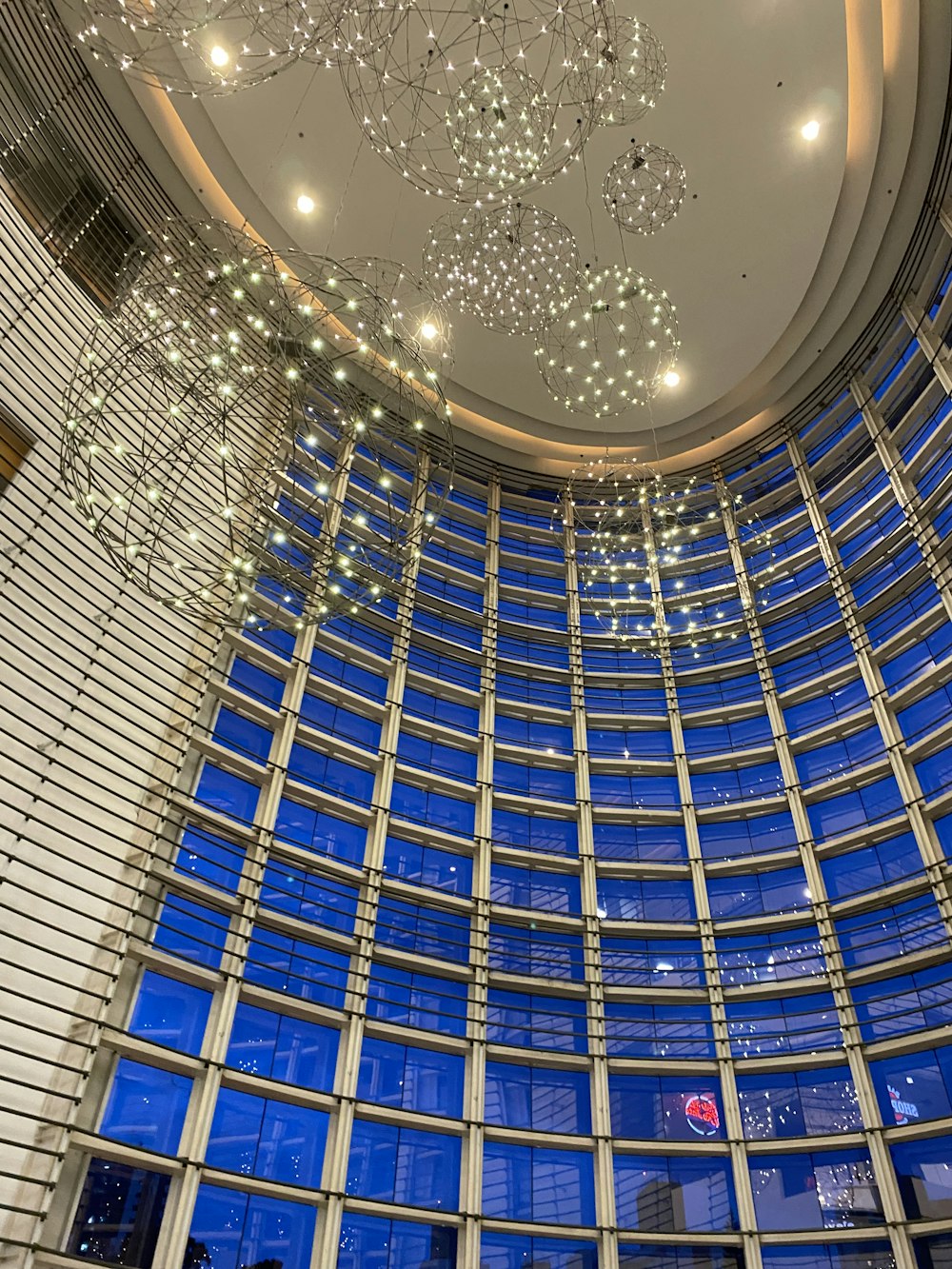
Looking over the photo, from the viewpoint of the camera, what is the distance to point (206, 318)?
6516 mm

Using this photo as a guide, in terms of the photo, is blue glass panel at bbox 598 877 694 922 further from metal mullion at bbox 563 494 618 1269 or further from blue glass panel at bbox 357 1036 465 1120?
blue glass panel at bbox 357 1036 465 1120

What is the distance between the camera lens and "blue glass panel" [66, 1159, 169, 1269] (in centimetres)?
715

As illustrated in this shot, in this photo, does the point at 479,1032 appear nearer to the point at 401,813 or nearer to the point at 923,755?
the point at 401,813

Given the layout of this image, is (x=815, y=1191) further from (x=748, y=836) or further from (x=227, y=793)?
(x=227, y=793)

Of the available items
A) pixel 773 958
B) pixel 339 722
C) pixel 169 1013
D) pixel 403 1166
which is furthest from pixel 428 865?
pixel 773 958

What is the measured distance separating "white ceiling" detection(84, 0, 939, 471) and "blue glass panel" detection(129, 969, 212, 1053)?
1103cm

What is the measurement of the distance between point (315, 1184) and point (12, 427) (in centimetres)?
838

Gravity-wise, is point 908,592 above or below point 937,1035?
above

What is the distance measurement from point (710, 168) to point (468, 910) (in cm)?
1123

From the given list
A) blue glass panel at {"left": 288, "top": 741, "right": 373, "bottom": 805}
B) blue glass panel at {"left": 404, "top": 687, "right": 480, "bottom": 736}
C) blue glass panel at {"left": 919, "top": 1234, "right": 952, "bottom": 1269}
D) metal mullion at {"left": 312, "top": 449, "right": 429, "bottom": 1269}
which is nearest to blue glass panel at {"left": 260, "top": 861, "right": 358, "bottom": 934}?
metal mullion at {"left": 312, "top": 449, "right": 429, "bottom": 1269}

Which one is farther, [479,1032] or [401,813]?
[401,813]

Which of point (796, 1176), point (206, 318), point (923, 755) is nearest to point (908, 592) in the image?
point (923, 755)

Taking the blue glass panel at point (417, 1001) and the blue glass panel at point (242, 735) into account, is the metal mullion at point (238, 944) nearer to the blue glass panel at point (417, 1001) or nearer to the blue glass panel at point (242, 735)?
the blue glass panel at point (242, 735)

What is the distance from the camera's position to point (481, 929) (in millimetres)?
11242
